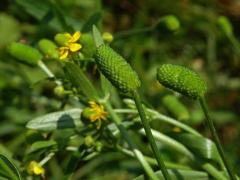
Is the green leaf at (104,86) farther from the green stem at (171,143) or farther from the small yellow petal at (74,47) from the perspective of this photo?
the green stem at (171,143)

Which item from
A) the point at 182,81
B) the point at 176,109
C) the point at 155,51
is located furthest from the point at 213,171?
the point at 155,51

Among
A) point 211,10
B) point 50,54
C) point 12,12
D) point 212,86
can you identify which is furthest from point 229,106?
point 50,54

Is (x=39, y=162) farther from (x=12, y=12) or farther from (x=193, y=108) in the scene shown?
(x=12, y=12)

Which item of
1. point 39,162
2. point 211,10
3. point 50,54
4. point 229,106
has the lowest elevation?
point 229,106

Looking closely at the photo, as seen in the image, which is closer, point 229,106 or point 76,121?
point 76,121

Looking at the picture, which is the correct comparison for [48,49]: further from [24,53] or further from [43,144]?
[43,144]

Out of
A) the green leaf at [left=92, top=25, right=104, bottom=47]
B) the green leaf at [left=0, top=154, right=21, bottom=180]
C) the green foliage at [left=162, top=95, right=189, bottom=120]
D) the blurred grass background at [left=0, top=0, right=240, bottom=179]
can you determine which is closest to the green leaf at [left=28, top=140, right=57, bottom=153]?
the green leaf at [left=0, top=154, right=21, bottom=180]
